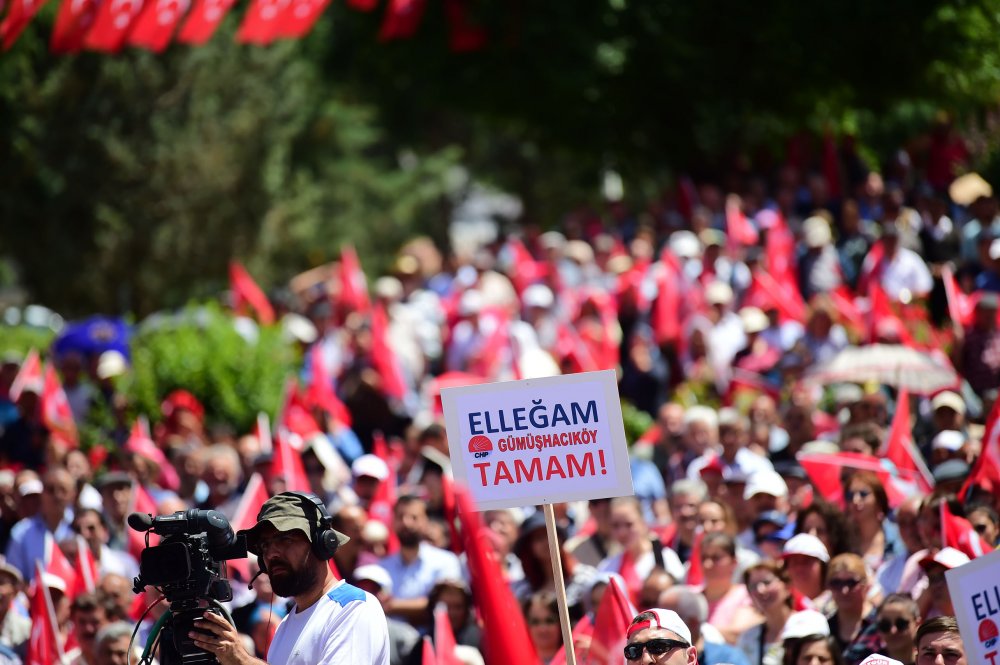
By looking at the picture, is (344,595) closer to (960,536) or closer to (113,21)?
(960,536)

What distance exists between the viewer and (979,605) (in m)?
5.74

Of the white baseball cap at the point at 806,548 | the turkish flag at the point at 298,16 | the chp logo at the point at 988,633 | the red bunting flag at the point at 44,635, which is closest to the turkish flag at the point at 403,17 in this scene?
the turkish flag at the point at 298,16

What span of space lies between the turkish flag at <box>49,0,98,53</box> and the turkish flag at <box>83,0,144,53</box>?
0.20 meters

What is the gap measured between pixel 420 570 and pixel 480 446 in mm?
3436

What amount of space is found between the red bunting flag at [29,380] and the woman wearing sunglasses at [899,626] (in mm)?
9788

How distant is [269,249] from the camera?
31.5 m

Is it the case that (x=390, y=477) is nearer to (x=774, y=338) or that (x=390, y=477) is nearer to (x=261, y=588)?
(x=261, y=588)

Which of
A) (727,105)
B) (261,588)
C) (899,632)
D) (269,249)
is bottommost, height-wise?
(269,249)

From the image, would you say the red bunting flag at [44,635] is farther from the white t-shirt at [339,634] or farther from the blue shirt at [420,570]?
the white t-shirt at [339,634]

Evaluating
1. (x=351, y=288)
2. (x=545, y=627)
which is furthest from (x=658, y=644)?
(x=351, y=288)

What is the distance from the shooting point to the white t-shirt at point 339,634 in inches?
230

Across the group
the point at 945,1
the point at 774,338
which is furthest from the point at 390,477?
the point at 945,1

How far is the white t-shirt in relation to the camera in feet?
19.2

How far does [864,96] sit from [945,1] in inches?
114
